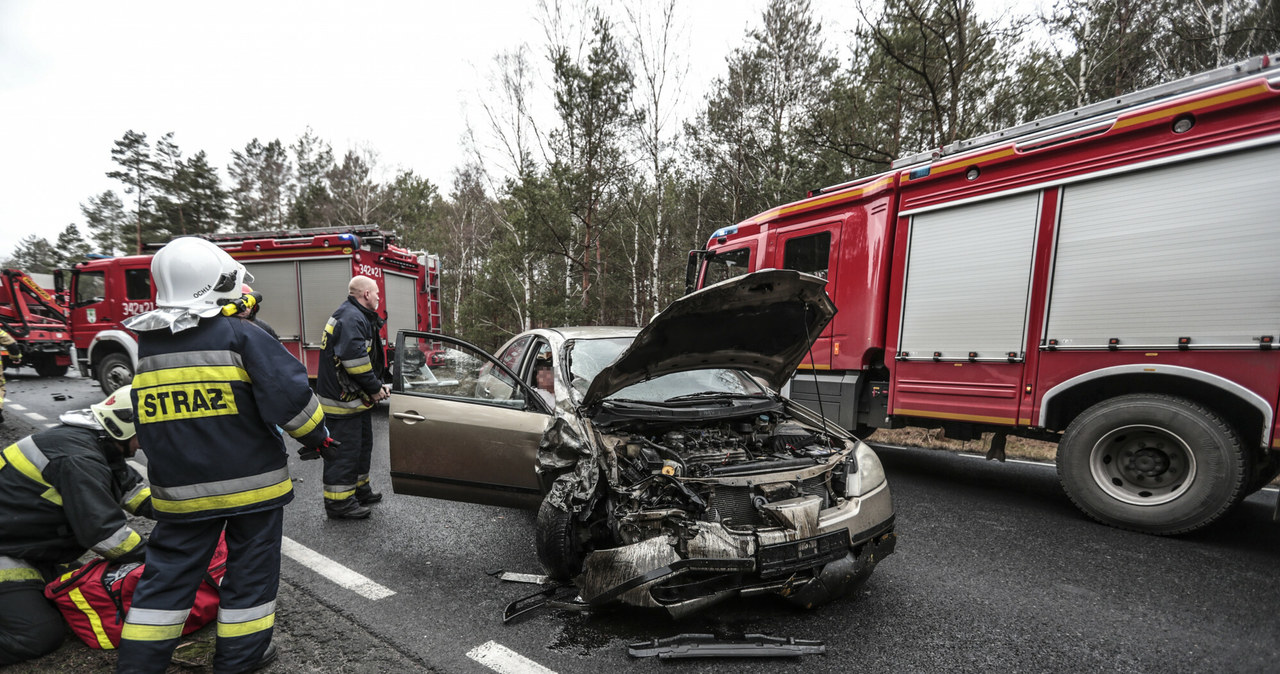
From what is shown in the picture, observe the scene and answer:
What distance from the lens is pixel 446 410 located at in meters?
3.35

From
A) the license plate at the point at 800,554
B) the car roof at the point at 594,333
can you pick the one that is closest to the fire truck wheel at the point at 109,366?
the car roof at the point at 594,333

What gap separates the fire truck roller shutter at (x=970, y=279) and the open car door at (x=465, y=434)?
11.2ft

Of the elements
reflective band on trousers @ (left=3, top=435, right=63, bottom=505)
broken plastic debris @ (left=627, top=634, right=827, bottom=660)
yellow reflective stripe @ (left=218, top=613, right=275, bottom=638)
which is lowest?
broken plastic debris @ (left=627, top=634, right=827, bottom=660)

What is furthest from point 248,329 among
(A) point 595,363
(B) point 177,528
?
(A) point 595,363

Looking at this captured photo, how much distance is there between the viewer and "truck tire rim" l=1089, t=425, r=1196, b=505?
3.31 meters

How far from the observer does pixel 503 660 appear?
2.08 meters

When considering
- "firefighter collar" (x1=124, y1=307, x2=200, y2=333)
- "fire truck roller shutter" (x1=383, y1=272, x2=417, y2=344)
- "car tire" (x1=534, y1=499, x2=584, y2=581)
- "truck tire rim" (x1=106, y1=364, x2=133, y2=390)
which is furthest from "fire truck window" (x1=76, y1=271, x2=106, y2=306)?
"car tire" (x1=534, y1=499, x2=584, y2=581)

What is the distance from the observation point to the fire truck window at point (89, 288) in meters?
8.65

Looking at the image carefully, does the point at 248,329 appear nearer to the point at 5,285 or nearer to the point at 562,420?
the point at 562,420

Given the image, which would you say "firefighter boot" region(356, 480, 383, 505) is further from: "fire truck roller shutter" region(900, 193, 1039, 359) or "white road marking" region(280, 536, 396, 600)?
"fire truck roller shutter" region(900, 193, 1039, 359)

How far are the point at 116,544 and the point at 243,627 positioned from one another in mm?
699

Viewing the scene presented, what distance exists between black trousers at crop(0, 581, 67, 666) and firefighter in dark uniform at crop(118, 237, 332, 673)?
2.23 ft

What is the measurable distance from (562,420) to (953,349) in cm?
341

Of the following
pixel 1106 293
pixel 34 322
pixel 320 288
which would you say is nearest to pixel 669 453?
pixel 1106 293
